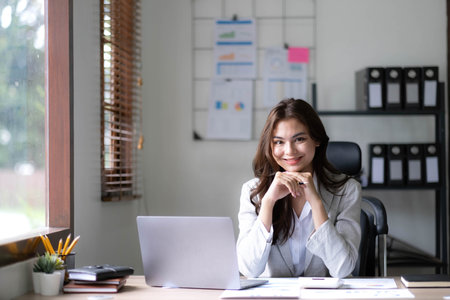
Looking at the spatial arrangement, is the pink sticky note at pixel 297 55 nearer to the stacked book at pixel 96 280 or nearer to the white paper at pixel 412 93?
the white paper at pixel 412 93

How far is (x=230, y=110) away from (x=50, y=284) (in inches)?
96.8

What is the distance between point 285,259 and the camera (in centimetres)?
227

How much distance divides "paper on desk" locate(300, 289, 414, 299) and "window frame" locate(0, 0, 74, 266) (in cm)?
109

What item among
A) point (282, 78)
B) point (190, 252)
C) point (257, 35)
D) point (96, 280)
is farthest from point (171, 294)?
point (257, 35)

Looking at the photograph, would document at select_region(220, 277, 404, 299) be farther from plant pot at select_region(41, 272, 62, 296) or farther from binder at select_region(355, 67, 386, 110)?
binder at select_region(355, 67, 386, 110)

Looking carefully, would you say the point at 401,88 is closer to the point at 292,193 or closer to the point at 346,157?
the point at 346,157

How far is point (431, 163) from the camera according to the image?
12.7 feet

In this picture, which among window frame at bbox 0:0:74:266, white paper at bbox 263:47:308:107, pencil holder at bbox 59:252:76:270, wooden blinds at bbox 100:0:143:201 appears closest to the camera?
pencil holder at bbox 59:252:76:270

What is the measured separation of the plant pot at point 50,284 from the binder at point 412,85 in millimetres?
2633

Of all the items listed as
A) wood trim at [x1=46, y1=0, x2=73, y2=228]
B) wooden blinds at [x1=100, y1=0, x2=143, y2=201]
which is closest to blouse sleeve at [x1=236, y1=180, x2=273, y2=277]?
wood trim at [x1=46, y1=0, x2=73, y2=228]

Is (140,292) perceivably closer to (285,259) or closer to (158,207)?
(285,259)

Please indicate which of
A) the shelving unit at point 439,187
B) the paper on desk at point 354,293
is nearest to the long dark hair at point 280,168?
the paper on desk at point 354,293

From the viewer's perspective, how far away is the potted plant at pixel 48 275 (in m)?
1.87

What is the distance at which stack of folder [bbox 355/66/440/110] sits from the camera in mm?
3838
